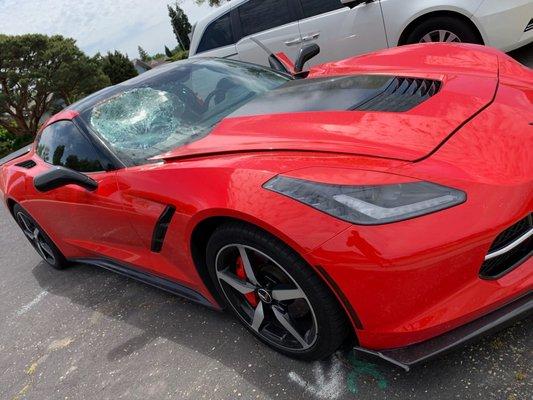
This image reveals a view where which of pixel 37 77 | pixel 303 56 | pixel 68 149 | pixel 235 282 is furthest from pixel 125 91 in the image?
pixel 37 77

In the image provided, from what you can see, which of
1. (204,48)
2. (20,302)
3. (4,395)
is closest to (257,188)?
(4,395)

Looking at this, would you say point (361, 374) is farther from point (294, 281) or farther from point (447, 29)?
point (447, 29)

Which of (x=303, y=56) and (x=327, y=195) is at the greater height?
(x=303, y=56)

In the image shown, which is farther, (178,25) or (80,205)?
(178,25)

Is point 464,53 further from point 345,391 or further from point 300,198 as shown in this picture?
point 345,391

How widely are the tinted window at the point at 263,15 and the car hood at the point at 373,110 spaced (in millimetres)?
2978

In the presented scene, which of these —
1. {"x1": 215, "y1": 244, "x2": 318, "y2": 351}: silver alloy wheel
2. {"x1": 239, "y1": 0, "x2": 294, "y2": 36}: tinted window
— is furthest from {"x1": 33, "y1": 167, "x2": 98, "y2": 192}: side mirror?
{"x1": 239, "y1": 0, "x2": 294, "y2": 36}: tinted window

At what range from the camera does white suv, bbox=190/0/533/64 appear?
4.30 m

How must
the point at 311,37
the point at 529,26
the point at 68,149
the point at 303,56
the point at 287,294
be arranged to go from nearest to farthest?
the point at 287,294 < the point at 68,149 < the point at 303,56 < the point at 529,26 < the point at 311,37

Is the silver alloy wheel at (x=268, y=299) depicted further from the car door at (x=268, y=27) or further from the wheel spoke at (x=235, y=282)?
the car door at (x=268, y=27)

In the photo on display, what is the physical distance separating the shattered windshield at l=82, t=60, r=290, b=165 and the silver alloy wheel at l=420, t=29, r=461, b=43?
7.45 feet

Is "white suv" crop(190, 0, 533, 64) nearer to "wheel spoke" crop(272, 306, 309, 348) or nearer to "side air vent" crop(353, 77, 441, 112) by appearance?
"side air vent" crop(353, 77, 441, 112)

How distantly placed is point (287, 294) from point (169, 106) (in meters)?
1.48

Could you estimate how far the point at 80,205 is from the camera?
2713 millimetres
